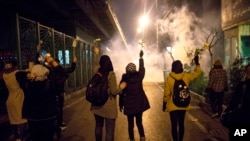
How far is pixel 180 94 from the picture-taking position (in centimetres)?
664

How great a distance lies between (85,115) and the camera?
12.2 metres

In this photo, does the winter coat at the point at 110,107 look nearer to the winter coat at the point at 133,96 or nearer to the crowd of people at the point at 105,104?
the crowd of people at the point at 105,104

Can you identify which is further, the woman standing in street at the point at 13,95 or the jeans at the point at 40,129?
the woman standing in street at the point at 13,95

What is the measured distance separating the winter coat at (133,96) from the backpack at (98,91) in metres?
0.85

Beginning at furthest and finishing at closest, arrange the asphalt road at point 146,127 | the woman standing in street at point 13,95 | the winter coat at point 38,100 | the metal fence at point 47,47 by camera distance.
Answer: the metal fence at point 47,47
the asphalt road at point 146,127
the woman standing in street at point 13,95
the winter coat at point 38,100

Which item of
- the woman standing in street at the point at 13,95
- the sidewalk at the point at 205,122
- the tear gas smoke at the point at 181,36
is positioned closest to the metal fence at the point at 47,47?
the sidewalk at the point at 205,122

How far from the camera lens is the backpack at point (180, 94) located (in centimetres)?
662

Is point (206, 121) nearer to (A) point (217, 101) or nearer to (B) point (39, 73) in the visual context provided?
(A) point (217, 101)

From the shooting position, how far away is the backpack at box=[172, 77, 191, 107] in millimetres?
6625

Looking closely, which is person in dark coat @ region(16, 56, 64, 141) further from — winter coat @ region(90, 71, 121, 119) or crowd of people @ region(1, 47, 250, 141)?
winter coat @ region(90, 71, 121, 119)

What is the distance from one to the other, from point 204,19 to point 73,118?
18974 millimetres

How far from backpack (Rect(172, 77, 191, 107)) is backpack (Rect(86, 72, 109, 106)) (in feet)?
4.49

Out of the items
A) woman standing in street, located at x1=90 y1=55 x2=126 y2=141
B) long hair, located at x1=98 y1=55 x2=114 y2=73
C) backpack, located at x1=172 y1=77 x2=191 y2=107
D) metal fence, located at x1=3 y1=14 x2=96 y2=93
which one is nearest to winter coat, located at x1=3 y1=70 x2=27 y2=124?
woman standing in street, located at x1=90 y1=55 x2=126 y2=141

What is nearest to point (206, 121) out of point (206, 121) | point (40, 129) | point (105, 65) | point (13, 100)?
point (206, 121)
